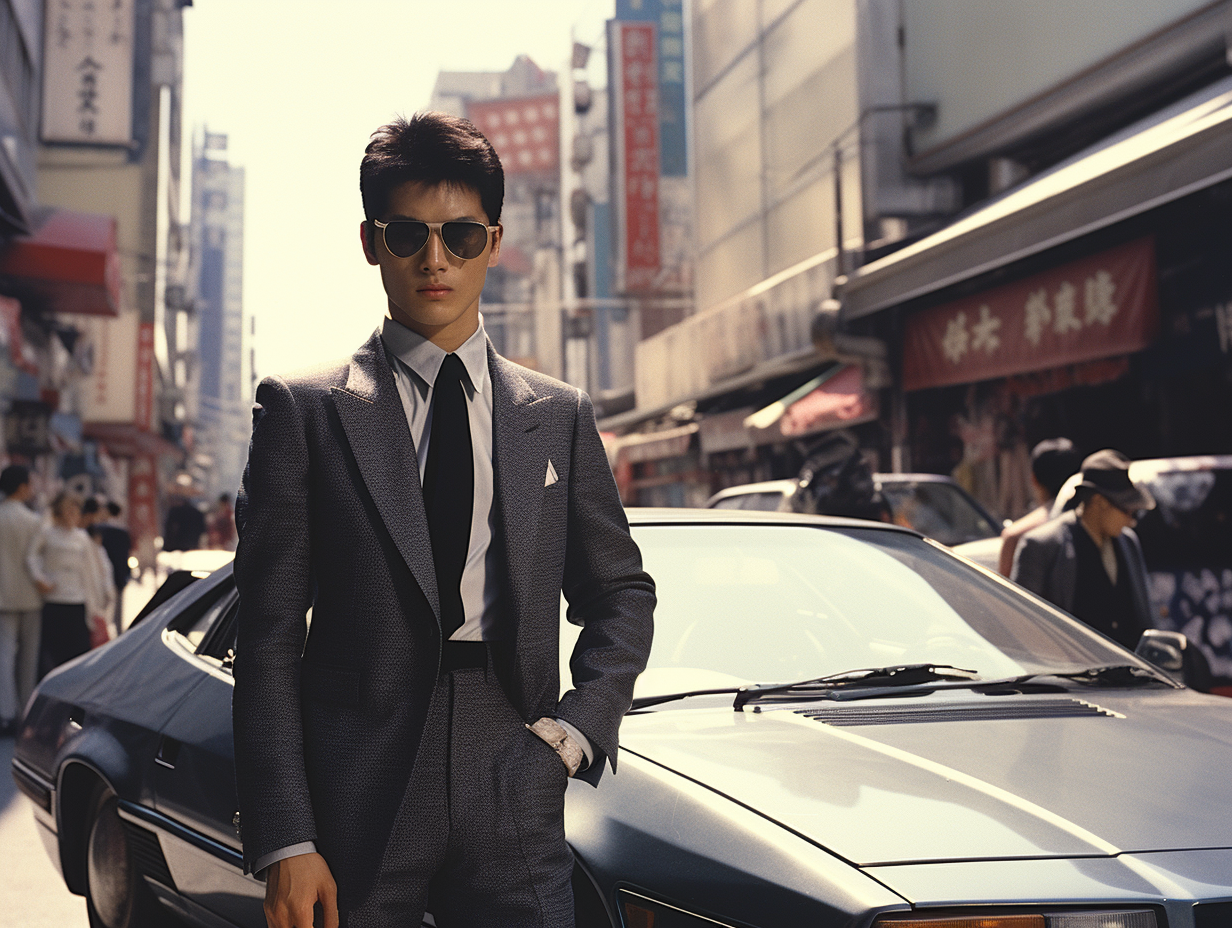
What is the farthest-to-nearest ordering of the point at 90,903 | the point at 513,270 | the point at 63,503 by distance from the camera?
the point at 513,270 < the point at 63,503 < the point at 90,903

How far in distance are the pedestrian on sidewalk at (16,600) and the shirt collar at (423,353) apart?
8301 millimetres

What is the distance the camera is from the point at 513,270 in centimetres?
8581

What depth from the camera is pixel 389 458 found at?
6.08 feet

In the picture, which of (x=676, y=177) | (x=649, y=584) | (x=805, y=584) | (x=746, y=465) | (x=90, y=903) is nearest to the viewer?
(x=649, y=584)

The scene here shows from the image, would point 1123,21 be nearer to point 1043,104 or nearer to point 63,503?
point 1043,104

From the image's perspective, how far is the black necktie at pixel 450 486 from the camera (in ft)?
6.04

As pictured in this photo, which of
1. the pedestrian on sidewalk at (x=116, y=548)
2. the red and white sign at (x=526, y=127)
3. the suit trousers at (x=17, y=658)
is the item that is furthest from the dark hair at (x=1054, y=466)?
the red and white sign at (x=526, y=127)

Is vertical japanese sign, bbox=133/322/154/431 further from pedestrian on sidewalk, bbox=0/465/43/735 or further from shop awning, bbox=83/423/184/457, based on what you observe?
pedestrian on sidewalk, bbox=0/465/43/735

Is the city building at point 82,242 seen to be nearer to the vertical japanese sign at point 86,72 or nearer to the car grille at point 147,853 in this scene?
the vertical japanese sign at point 86,72

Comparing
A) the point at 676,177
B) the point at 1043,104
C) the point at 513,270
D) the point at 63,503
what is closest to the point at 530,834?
the point at 63,503

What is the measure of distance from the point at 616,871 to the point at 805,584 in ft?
4.60

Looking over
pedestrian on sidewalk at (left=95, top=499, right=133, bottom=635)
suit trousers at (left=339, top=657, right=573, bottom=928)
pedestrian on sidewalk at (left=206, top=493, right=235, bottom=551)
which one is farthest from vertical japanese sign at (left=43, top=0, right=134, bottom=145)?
suit trousers at (left=339, top=657, right=573, bottom=928)

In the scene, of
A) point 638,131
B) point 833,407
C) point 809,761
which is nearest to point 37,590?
point 809,761

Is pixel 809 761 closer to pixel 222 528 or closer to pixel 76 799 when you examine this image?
pixel 76 799
